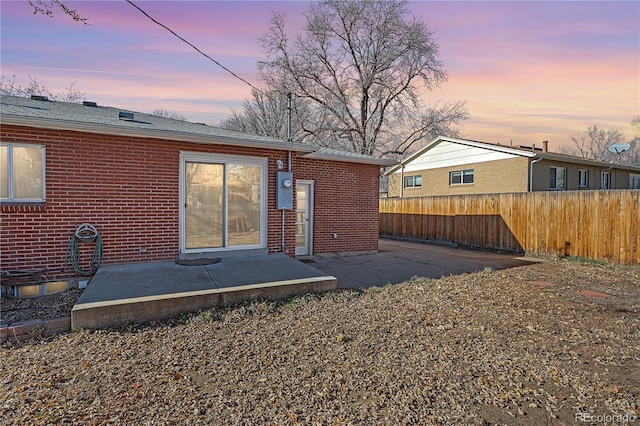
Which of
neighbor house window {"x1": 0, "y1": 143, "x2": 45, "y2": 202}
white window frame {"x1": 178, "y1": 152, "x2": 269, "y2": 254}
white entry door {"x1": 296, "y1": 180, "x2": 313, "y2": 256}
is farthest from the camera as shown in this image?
white entry door {"x1": 296, "y1": 180, "x2": 313, "y2": 256}

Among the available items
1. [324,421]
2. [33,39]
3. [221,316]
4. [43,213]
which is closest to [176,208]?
[43,213]

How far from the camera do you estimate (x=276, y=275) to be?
6039mm

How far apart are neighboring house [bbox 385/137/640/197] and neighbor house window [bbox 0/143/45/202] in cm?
1633

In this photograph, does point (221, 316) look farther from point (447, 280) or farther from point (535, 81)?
point (535, 81)

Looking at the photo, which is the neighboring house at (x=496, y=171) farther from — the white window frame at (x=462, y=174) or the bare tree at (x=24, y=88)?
the bare tree at (x=24, y=88)

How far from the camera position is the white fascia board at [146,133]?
18.4 ft

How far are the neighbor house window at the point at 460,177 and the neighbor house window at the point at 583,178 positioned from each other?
598cm

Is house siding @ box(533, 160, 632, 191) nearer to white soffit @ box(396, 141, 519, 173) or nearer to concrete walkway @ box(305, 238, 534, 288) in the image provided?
white soffit @ box(396, 141, 519, 173)

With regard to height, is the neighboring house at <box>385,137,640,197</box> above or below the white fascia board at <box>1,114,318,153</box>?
above

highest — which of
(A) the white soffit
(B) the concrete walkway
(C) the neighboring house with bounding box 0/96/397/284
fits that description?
(A) the white soffit

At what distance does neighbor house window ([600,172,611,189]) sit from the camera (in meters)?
20.0

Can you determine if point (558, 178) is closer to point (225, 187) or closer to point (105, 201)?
point (225, 187)
